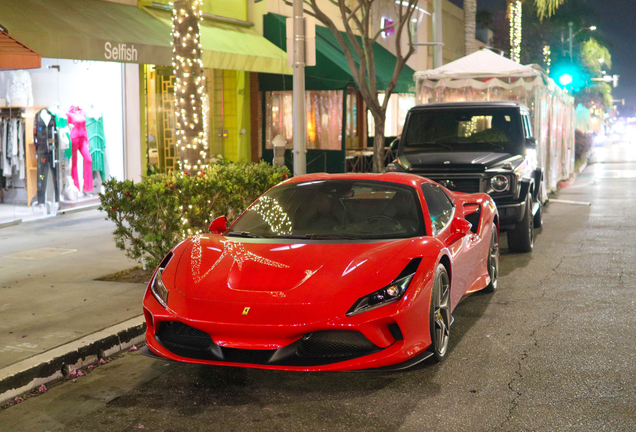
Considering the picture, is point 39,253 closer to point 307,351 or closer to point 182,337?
point 182,337

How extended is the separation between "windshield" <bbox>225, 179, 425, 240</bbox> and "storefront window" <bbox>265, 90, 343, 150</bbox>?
14745 millimetres

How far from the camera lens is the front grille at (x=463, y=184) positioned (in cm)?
1055

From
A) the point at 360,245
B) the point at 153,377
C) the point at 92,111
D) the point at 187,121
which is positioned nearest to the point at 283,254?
the point at 360,245

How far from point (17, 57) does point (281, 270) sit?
22.8 feet

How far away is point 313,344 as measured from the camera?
4695 millimetres

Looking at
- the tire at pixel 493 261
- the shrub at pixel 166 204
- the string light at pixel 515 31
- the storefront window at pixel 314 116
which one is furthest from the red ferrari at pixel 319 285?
the string light at pixel 515 31

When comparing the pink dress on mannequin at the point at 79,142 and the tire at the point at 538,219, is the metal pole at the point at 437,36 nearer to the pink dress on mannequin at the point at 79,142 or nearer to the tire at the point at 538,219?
the tire at the point at 538,219

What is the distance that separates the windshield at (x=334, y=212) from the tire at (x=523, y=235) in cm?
467

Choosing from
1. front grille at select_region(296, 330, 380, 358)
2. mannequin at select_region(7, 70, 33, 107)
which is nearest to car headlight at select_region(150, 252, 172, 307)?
front grille at select_region(296, 330, 380, 358)

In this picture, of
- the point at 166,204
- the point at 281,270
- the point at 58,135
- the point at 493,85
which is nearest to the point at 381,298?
the point at 281,270

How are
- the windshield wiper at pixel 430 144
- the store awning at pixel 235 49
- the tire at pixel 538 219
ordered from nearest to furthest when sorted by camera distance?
1. the windshield wiper at pixel 430 144
2. the tire at pixel 538 219
3. the store awning at pixel 235 49

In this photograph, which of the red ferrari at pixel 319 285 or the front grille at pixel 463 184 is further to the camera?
the front grille at pixel 463 184

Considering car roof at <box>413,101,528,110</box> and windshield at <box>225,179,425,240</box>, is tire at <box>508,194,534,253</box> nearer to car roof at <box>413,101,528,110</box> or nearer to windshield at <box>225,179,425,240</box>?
car roof at <box>413,101,528,110</box>

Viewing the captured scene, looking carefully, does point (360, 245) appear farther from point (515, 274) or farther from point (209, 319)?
point (515, 274)
